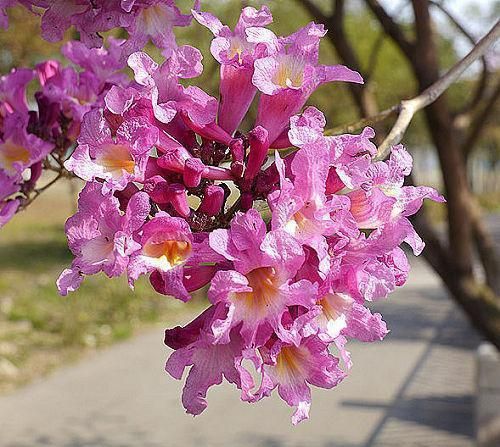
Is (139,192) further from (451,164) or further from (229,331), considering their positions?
(451,164)

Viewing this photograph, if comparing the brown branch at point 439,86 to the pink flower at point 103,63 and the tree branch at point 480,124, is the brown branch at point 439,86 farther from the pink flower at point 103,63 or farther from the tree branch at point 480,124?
the tree branch at point 480,124

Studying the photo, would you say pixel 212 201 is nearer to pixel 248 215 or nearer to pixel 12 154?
pixel 248 215

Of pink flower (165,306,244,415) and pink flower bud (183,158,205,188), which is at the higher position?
pink flower bud (183,158,205,188)

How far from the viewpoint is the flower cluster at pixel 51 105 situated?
1.33 m

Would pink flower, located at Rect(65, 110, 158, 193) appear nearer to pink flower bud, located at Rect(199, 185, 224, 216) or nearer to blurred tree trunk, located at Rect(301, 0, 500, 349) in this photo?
pink flower bud, located at Rect(199, 185, 224, 216)

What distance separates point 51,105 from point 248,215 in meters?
0.81

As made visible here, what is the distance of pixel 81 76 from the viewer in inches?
58.0

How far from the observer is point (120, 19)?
955 mm

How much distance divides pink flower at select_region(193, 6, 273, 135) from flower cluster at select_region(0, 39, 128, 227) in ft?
1.47

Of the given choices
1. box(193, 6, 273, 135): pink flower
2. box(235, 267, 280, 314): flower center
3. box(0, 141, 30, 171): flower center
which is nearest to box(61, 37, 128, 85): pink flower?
box(0, 141, 30, 171): flower center

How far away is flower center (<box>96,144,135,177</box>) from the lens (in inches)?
32.9

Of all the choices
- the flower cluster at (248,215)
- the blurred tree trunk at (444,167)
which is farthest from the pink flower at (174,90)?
the blurred tree trunk at (444,167)

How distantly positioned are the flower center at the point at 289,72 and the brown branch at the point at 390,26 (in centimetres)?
264

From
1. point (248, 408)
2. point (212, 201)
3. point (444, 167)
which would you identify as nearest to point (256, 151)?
point (212, 201)
